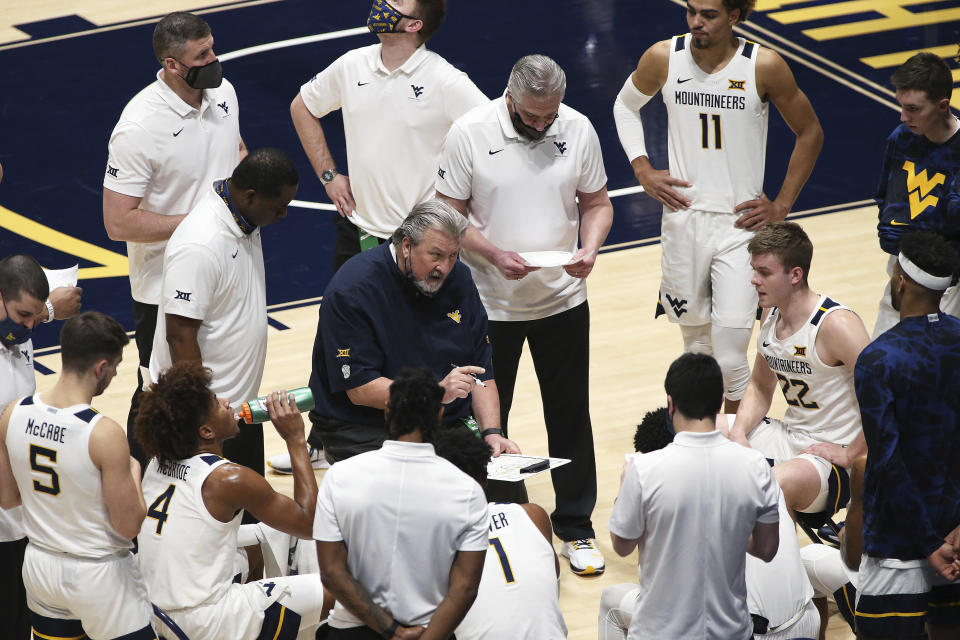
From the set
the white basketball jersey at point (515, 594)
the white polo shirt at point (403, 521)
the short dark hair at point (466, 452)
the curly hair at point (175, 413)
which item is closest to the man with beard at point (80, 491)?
the curly hair at point (175, 413)

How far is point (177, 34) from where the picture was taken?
6.48 meters

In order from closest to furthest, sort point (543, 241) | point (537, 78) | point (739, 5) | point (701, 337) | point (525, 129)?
point (537, 78) < point (525, 129) < point (543, 241) < point (739, 5) < point (701, 337)

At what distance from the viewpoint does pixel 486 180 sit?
252 inches

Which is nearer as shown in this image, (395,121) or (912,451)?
(912,451)

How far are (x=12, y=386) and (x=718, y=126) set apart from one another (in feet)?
11.9

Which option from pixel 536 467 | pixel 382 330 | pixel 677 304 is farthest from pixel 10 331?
pixel 677 304

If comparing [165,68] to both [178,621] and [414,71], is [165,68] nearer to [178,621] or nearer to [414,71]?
[414,71]

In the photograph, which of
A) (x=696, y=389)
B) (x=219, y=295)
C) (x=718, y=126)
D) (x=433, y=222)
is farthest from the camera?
(x=718, y=126)

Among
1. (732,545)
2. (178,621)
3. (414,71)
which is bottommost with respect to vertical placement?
(178,621)

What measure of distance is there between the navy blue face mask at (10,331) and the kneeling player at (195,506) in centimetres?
76

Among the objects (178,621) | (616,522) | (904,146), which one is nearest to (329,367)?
(178,621)

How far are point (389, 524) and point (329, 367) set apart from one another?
4.60ft

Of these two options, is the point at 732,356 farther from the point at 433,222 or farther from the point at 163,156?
the point at 163,156

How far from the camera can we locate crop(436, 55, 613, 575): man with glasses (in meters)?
6.35
